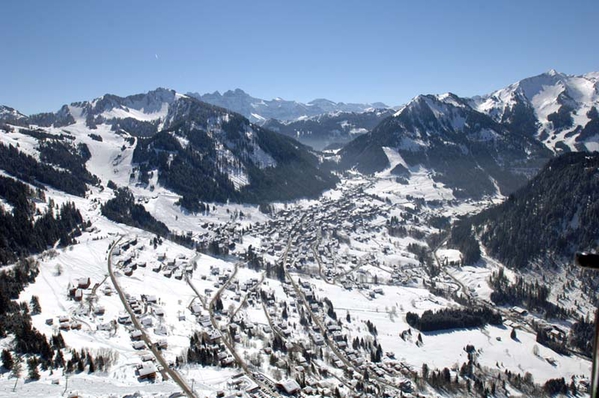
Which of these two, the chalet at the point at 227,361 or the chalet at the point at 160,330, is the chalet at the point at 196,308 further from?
the chalet at the point at 227,361

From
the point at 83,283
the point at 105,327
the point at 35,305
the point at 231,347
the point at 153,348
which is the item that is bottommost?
the point at 231,347

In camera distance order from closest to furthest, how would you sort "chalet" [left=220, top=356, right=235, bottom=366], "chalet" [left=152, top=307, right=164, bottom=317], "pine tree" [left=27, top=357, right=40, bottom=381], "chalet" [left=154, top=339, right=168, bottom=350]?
"pine tree" [left=27, top=357, right=40, bottom=381], "chalet" [left=220, top=356, right=235, bottom=366], "chalet" [left=154, top=339, right=168, bottom=350], "chalet" [left=152, top=307, right=164, bottom=317]

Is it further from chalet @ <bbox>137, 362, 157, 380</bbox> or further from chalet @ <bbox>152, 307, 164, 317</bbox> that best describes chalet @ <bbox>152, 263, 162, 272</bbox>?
chalet @ <bbox>137, 362, 157, 380</bbox>

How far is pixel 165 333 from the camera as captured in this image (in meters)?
70.9

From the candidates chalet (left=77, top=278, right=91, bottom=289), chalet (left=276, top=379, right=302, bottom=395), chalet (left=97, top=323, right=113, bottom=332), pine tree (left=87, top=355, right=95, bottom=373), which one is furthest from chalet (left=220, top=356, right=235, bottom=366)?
chalet (left=77, top=278, right=91, bottom=289)

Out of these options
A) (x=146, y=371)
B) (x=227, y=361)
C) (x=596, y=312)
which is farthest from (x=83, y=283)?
(x=596, y=312)

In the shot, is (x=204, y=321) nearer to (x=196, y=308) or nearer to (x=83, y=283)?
(x=196, y=308)

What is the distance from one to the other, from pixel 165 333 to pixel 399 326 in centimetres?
5229

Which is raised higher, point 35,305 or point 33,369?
point 35,305

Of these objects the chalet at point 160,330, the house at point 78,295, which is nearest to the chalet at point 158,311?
the chalet at point 160,330

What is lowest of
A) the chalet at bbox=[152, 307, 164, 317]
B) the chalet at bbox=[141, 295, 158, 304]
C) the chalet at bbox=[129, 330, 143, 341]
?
the chalet at bbox=[129, 330, 143, 341]

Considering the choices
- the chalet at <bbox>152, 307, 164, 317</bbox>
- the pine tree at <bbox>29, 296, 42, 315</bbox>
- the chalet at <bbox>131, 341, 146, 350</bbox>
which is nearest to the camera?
the chalet at <bbox>131, 341, 146, 350</bbox>

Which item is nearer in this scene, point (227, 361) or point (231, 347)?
point (227, 361)

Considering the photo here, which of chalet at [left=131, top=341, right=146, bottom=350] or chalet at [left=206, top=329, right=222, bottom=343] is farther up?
chalet at [left=131, top=341, right=146, bottom=350]
